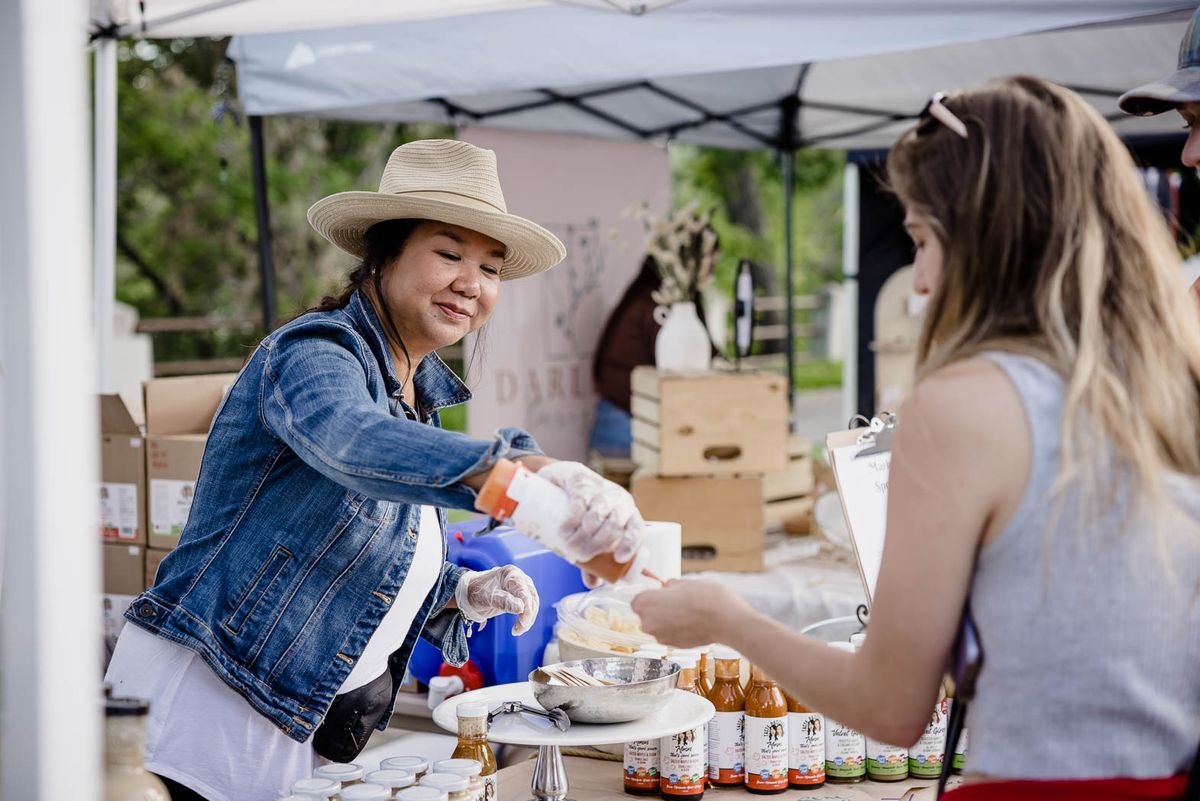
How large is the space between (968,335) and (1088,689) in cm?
37

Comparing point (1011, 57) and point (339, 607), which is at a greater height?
point (1011, 57)

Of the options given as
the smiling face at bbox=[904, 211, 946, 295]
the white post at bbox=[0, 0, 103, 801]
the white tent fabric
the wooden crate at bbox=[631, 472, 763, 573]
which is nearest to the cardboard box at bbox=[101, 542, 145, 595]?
the wooden crate at bbox=[631, 472, 763, 573]

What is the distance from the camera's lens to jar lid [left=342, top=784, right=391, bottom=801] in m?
1.59

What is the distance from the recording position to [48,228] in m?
0.96

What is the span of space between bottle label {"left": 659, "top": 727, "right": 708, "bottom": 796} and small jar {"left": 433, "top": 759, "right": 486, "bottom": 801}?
0.40 meters

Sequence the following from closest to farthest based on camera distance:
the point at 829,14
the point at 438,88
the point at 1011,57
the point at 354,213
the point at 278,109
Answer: the point at 354,213
the point at 829,14
the point at 438,88
the point at 278,109
the point at 1011,57

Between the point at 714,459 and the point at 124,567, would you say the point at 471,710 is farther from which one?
the point at 714,459

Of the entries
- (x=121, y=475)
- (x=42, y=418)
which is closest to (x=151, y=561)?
(x=121, y=475)

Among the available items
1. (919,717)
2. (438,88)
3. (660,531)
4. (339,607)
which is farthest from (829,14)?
(919,717)

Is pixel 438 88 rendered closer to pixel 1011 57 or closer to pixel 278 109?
pixel 278 109

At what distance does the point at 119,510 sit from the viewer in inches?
145

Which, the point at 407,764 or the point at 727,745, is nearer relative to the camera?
the point at 407,764

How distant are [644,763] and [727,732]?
6.2 inches

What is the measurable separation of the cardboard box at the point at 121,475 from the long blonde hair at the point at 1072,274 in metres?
2.98
